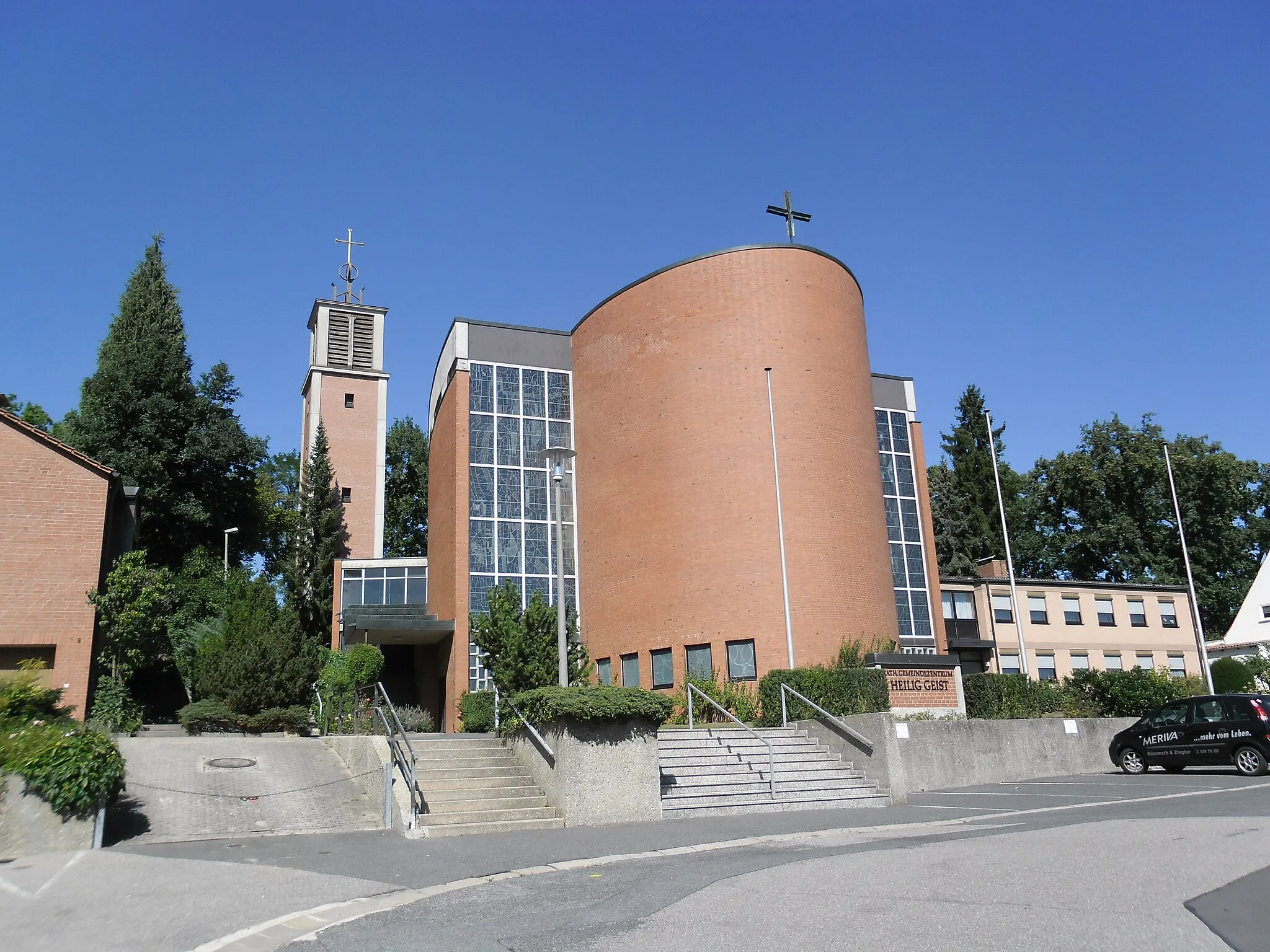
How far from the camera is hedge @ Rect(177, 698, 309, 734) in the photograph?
23969 mm

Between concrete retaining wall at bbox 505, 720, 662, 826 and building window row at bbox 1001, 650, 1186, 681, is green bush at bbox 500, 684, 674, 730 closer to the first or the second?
concrete retaining wall at bbox 505, 720, 662, 826

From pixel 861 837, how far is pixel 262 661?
19.0m

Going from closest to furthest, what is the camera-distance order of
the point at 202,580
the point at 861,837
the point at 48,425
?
the point at 861,837 < the point at 202,580 < the point at 48,425

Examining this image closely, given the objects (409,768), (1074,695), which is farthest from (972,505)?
(409,768)

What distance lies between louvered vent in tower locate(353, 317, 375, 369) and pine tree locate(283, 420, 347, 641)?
23.1ft

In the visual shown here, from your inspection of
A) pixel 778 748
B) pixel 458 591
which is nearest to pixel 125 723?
pixel 458 591

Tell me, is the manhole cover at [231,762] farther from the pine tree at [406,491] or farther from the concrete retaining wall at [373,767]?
the pine tree at [406,491]

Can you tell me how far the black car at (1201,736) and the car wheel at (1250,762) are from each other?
11 millimetres

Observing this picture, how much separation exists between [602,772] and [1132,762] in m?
13.0

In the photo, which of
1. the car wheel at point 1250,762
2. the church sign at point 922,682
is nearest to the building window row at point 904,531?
the church sign at point 922,682

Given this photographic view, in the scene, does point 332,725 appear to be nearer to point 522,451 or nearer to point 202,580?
point 522,451

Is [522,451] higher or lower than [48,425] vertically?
lower

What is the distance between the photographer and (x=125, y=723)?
67.4 feet

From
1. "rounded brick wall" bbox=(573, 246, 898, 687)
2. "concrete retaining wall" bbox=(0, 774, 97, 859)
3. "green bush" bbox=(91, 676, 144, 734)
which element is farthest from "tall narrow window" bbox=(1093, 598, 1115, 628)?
"concrete retaining wall" bbox=(0, 774, 97, 859)
